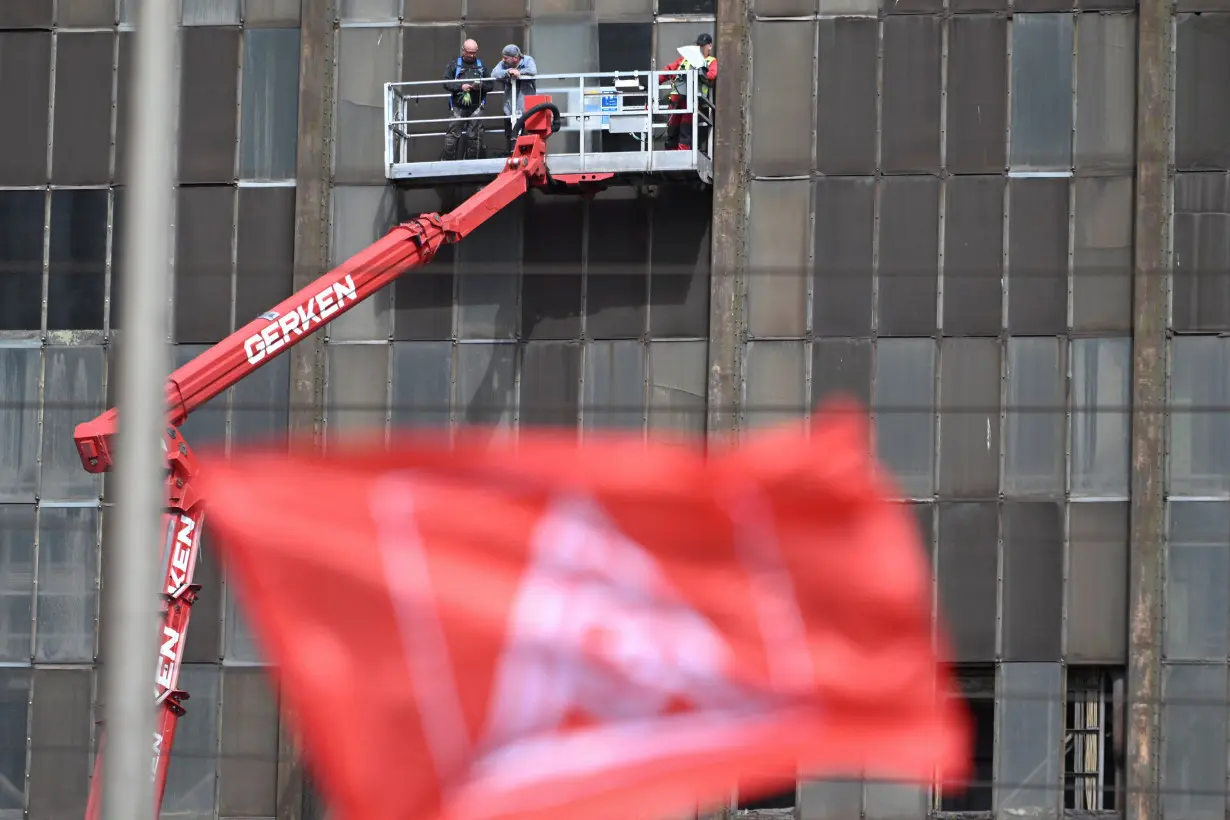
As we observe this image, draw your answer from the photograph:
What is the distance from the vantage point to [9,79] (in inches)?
1077

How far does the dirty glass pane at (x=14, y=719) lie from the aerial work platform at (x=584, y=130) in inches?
339

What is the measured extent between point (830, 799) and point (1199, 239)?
8806 mm

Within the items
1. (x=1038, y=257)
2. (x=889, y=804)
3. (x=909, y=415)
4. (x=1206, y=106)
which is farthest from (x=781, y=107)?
(x=889, y=804)

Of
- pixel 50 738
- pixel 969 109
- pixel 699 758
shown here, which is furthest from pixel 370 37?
pixel 699 758

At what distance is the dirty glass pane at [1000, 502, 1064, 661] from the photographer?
25.4 metres

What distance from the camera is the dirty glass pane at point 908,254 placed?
2591 cm

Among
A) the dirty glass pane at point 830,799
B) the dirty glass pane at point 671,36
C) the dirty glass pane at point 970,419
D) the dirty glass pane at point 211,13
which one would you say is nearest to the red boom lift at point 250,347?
the dirty glass pane at point 671,36

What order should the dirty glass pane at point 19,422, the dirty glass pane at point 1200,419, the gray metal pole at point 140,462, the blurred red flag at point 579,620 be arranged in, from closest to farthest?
the gray metal pole at point 140,462
the blurred red flag at point 579,620
the dirty glass pane at point 1200,419
the dirty glass pane at point 19,422

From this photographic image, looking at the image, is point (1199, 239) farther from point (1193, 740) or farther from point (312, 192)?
point (312, 192)

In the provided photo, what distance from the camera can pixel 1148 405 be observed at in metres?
25.4

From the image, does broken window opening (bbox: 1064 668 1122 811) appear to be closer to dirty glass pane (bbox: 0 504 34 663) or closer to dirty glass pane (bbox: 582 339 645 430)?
dirty glass pane (bbox: 582 339 645 430)

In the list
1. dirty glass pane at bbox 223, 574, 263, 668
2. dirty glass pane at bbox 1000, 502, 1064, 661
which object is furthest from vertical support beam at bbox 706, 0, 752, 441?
dirty glass pane at bbox 223, 574, 263, 668

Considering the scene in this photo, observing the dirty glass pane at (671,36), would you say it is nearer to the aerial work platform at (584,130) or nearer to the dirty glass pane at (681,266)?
the aerial work platform at (584,130)

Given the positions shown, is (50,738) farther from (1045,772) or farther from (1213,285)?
(1213,285)
